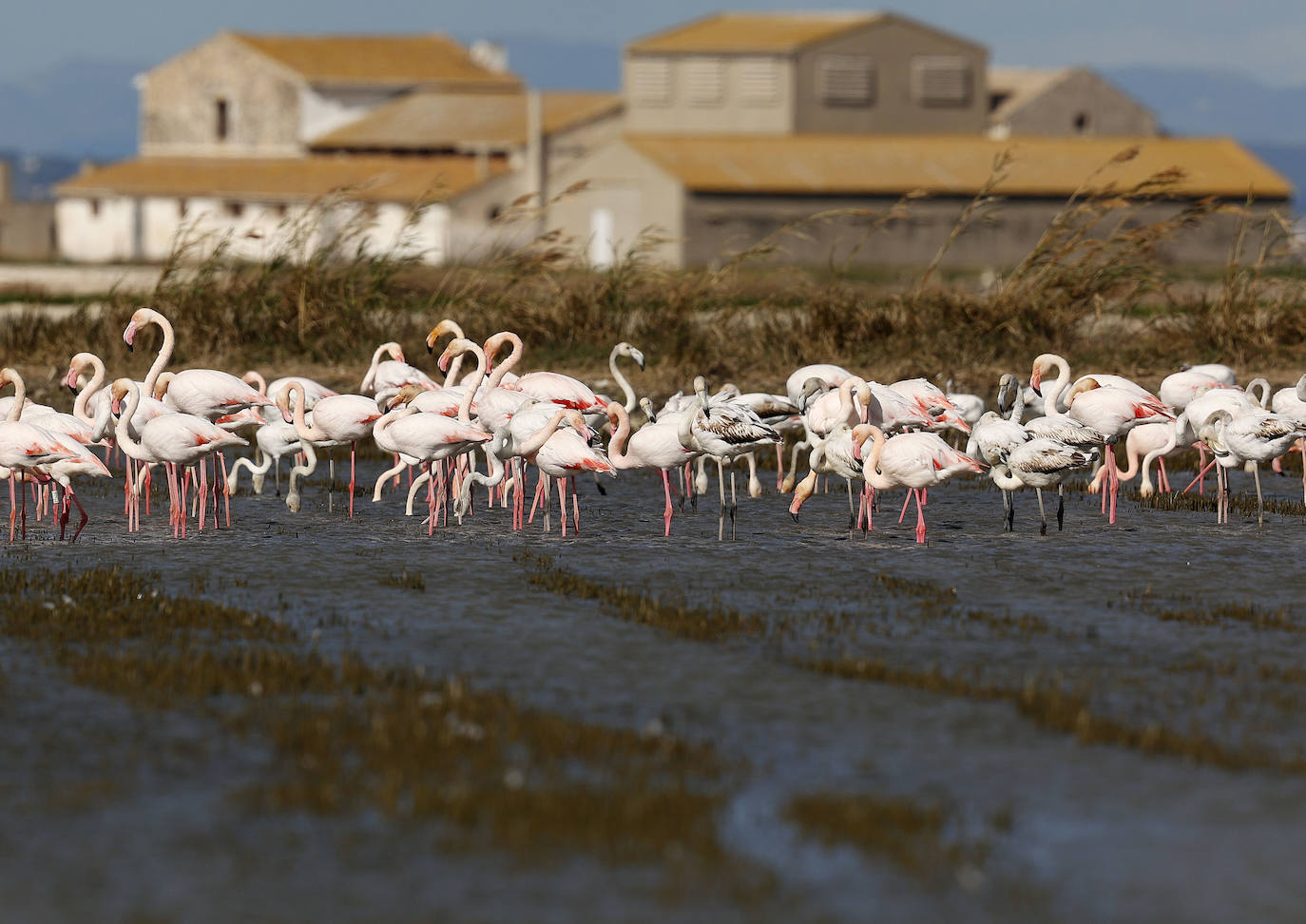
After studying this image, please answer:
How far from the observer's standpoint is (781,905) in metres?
5.64

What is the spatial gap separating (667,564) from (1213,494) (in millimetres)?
5801

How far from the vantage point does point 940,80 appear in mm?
69125

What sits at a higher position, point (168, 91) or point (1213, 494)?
point (168, 91)

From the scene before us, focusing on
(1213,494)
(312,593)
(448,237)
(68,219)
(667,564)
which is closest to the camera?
(312,593)

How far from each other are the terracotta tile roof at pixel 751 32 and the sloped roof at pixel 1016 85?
318 inches

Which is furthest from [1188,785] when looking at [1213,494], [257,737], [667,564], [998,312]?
[998,312]

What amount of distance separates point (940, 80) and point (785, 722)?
6394cm

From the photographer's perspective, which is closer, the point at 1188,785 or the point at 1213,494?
the point at 1188,785

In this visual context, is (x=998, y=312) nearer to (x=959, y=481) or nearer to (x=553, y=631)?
(x=959, y=481)

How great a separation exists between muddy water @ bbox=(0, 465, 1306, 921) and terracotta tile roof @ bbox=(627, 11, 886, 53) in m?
55.9

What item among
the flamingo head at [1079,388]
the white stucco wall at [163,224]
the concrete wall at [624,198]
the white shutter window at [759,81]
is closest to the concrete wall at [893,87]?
the white shutter window at [759,81]

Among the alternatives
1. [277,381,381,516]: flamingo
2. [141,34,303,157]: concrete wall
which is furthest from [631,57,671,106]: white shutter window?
[277,381,381,516]: flamingo

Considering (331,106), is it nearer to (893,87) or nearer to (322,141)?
(322,141)

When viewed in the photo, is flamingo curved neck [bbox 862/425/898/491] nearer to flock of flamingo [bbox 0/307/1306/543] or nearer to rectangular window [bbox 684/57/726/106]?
flock of flamingo [bbox 0/307/1306/543]
